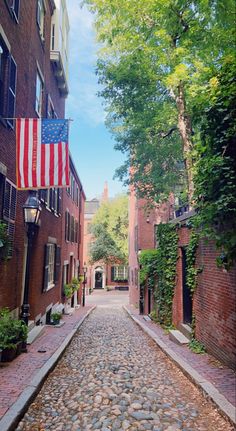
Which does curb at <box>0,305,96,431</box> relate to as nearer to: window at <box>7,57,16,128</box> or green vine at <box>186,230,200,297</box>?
green vine at <box>186,230,200,297</box>

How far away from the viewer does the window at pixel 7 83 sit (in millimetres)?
8094

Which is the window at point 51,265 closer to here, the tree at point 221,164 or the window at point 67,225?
the window at point 67,225

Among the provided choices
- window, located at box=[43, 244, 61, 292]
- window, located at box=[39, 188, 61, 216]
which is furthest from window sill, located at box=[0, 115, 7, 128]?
window, located at box=[43, 244, 61, 292]

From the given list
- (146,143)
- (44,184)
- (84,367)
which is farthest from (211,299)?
(146,143)

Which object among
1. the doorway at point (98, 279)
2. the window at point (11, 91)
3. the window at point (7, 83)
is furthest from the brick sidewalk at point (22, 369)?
the doorway at point (98, 279)

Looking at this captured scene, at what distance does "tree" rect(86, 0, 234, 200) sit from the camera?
1170 cm

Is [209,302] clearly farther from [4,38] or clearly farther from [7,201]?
[4,38]

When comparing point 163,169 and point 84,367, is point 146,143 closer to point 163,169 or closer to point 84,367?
point 163,169

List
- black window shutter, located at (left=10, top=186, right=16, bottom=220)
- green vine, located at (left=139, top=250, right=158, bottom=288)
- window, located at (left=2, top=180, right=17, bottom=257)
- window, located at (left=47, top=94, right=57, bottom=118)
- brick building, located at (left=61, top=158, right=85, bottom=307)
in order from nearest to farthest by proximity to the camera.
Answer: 1. window, located at (left=2, top=180, right=17, bottom=257)
2. black window shutter, located at (left=10, top=186, right=16, bottom=220)
3. window, located at (left=47, top=94, right=57, bottom=118)
4. green vine, located at (left=139, top=250, right=158, bottom=288)
5. brick building, located at (left=61, top=158, right=85, bottom=307)

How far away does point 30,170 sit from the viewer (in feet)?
25.5

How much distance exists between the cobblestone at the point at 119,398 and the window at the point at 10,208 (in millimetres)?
3452

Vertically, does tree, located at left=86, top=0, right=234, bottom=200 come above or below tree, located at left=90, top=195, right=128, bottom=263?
above

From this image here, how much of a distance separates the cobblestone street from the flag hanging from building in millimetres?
4353

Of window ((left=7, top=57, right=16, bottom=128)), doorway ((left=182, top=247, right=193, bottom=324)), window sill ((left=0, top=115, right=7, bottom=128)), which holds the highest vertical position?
window ((left=7, top=57, right=16, bottom=128))
